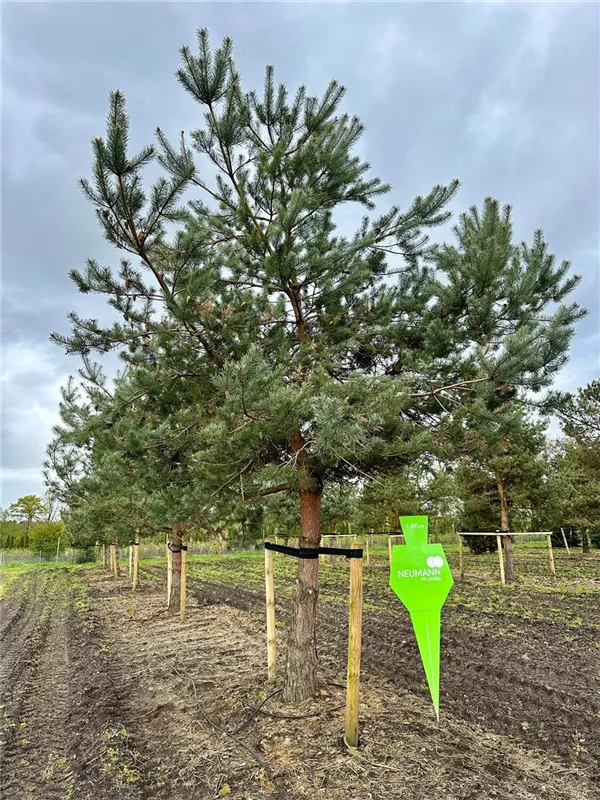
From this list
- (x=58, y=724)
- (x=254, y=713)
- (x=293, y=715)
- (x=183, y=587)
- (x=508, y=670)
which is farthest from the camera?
(x=183, y=587)

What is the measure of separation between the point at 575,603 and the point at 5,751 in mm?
9636

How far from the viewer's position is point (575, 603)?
920cm

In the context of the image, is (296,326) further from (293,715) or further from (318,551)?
(293,715)

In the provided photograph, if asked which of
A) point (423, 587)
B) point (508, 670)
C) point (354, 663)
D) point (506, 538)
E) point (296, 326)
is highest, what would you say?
point (296, 326)

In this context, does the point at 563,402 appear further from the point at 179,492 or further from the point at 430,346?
the point at 179,492

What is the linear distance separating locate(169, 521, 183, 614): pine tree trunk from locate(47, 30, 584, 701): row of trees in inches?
178

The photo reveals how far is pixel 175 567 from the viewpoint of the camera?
904 cm

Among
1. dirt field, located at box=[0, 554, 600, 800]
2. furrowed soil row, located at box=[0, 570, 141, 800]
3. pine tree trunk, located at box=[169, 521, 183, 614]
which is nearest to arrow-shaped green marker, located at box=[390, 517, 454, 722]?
dirt field, located at box=[0, 554, 600, 800]

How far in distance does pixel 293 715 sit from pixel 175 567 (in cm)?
577

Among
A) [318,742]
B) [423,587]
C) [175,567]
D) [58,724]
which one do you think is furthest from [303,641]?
[175,567]

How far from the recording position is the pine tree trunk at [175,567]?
888 cm

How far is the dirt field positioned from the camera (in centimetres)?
295

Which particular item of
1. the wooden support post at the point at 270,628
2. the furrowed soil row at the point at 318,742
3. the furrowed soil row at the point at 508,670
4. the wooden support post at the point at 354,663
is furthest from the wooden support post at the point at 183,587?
the wooden support post at the point at 354,663

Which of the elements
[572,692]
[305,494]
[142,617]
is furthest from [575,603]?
[142,617]
